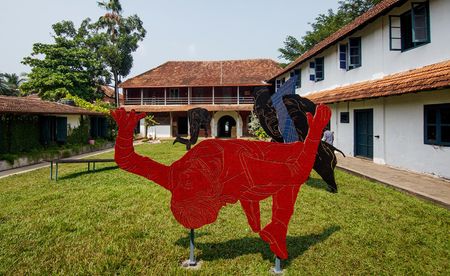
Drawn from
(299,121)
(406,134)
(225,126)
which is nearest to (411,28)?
(406,134)

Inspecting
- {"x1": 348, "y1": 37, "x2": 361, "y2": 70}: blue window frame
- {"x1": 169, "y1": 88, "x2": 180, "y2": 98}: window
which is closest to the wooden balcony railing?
{"x1": 169, "y1": 88, "x2": 180, "y2": 98}: window

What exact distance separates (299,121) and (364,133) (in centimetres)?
758

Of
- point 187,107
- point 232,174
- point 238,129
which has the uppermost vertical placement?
point 187,107

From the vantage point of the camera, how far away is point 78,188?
7.45 metres

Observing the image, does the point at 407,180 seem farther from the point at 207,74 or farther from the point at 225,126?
the point at 207,74

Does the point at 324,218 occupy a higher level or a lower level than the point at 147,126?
lower

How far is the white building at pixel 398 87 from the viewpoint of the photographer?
764cm

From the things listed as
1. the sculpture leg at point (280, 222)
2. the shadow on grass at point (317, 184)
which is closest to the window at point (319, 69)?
the shadow on grass at point (317, 184)

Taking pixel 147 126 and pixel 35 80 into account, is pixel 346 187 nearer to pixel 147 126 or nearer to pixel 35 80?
pixel 147 126

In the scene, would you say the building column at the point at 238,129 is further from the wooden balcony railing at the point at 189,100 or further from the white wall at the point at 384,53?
the white wall at the point at 384,53

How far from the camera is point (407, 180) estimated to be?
24.7 feet

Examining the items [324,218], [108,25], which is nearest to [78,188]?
[324,218]

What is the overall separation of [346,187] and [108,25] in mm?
34462

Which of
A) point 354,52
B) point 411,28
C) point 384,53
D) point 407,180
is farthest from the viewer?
point 354,52
